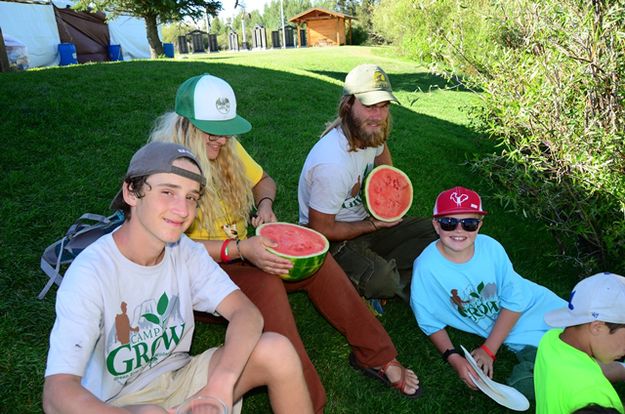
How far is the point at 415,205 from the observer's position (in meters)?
5.90

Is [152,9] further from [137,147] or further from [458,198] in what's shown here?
[458,198]

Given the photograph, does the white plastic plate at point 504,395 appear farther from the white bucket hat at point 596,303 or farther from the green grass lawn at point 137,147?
the white bucket hat at point 596,303

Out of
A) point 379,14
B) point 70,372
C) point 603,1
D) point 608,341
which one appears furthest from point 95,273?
point 379,14

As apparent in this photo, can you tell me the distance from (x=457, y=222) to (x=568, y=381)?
120 cm

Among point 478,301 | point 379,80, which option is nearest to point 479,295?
point 478,301

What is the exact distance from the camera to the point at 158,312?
7.31 ft

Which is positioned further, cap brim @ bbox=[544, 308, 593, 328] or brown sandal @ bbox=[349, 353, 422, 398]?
brown sandal @ bbox=[349, 353, 422, 398]

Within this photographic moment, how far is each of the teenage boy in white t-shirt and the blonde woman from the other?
0.41 meters

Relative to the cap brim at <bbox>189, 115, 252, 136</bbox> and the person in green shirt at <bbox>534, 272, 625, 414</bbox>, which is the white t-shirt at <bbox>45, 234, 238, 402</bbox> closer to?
the cap brim at <bbox>189, 115, 252, 136</bbox>

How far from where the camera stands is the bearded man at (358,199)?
3.45 m

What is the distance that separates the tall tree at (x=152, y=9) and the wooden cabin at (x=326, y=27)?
26937mm

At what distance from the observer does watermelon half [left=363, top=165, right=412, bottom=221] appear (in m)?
3.72

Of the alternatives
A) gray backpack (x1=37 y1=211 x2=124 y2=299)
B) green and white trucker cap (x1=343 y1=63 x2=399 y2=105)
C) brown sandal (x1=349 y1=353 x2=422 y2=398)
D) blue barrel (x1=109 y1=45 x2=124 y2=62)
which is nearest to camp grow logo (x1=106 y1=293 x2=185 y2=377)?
gray backpack (x1=37 y1=211 x2=124 y2=299)

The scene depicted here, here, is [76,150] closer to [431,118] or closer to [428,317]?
[428,317]
